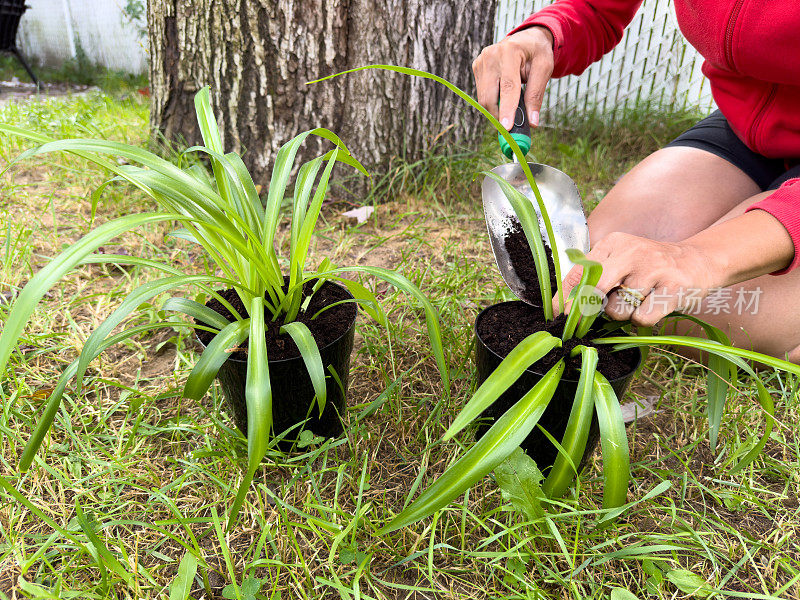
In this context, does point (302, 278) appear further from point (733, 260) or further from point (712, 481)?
point (712, 481)

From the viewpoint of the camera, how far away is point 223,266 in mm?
1013

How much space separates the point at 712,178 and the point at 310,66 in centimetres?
142

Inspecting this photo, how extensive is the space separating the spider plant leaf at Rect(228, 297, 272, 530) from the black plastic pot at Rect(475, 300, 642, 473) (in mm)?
432

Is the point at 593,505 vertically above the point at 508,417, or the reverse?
the point at 508,417

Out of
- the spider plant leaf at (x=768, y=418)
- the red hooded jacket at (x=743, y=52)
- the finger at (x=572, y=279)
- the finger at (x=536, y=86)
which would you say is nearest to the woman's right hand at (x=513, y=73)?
the finger at (x=536, y=86)

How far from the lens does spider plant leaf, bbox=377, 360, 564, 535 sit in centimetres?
76

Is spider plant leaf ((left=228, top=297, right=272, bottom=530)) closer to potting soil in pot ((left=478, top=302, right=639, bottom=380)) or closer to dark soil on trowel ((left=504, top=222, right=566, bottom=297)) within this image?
potting soil in pot ((left=478, top=302, right=639, bottom=380))

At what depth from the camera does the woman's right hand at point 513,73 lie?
1.28m

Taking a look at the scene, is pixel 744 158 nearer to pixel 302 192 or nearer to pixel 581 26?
pixel 581 26

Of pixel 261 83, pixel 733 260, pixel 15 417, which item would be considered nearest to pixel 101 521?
pixel 15 417

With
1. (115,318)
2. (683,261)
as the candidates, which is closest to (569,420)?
(683,261)

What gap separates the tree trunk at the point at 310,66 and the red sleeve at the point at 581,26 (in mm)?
544

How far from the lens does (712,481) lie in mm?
1113

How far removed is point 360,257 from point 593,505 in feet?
3.62
